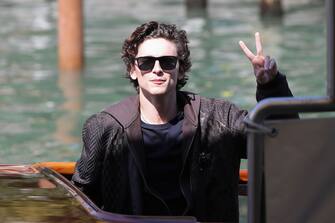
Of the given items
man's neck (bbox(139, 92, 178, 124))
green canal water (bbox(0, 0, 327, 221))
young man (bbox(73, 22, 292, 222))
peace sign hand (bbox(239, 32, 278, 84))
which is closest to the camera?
peace sign hand (bbox(239, 32, 278, 84))

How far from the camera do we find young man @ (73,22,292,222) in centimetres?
353

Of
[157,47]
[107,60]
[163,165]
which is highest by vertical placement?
[157,47]

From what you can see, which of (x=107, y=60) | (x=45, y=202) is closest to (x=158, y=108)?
(x=45, y=202)

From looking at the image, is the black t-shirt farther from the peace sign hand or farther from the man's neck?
the peace sign hand

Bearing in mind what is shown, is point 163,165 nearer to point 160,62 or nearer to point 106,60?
point 160,62

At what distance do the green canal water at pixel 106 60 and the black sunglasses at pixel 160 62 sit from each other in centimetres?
194

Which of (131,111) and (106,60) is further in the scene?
(106,60)

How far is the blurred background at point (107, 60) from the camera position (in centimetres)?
1067

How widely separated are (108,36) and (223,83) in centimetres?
557

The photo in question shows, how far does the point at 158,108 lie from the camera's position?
12.0ft

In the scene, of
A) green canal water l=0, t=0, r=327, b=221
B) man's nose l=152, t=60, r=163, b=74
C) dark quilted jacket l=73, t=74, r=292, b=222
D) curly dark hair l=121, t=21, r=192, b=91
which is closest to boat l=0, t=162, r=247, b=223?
dark quilted jacket l=73, t=74, r=292, b=222

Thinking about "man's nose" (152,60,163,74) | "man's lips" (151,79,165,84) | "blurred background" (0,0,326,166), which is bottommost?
"blurred background" (0,0,326,166)

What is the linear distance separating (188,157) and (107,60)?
12.1 m

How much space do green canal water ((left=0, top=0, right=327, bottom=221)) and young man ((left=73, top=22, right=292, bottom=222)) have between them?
5.76ft
